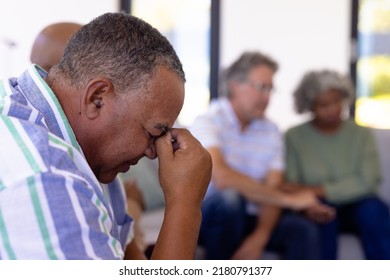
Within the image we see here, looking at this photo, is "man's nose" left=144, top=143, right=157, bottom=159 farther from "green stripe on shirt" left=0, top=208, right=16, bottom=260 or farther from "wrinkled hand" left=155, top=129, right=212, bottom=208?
"green stripe on shirt" left=0, top=208, right=16, bottom=260

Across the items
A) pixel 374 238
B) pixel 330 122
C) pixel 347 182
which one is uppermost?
pixel 330 122

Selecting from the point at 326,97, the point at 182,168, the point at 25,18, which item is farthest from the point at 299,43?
the point at 182,168

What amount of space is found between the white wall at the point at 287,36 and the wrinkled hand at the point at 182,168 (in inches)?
166

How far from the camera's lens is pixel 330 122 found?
3.13 m

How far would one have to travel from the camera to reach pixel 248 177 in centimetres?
276

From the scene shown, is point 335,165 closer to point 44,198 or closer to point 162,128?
point 162,128

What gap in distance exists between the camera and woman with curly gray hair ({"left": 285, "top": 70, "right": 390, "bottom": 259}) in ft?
9.60

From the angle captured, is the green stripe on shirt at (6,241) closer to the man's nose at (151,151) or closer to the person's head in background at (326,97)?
the man's nose at (151,151)

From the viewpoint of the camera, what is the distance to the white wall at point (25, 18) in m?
4.26

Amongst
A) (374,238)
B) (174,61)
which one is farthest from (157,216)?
(174,61)

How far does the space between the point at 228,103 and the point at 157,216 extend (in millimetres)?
532

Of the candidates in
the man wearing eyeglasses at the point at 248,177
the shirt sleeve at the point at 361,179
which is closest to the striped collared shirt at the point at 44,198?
the man wearing eyeglasses at the point at 248,177

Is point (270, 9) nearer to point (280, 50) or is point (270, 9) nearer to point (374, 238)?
point (280, 50)

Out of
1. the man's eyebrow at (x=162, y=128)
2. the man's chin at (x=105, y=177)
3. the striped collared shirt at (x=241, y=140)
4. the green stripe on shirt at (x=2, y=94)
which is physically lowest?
the striped collared shirt at (x=241, y=140)
